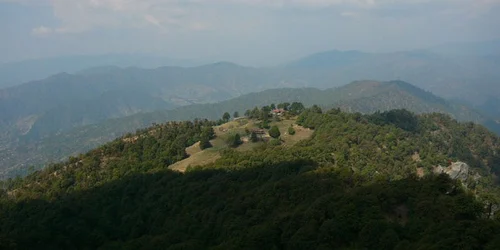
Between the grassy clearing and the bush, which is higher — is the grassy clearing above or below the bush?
below

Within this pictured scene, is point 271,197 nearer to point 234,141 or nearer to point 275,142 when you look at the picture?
point 275,142

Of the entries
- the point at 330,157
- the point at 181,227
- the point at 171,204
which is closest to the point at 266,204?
the point at 181,227

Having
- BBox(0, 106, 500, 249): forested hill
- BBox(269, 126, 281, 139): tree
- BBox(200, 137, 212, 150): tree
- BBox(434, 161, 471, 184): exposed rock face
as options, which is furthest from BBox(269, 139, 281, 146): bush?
BBox(434, 161, 471, 184): exposed rock face

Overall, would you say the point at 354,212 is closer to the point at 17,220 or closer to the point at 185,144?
the point at 17,220

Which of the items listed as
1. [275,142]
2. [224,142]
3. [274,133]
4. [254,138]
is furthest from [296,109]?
[275,142]

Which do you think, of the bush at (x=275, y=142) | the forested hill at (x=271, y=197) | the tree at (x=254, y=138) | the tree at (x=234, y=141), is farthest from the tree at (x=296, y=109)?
the tree at (x=234, y=141)

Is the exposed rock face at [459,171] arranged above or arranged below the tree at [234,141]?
below

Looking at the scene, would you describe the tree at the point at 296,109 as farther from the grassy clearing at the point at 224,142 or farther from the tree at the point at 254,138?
the tree at the point at 254,138

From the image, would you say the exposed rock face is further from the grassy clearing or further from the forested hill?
the grassy clearing
